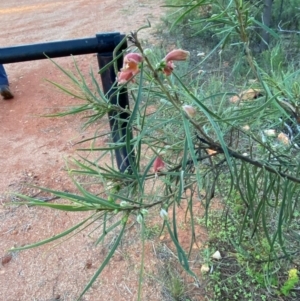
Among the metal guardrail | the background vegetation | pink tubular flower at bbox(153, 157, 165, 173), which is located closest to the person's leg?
the background vegetation

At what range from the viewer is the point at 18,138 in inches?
99.9

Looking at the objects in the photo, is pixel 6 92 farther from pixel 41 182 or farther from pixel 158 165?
pixel 158 165

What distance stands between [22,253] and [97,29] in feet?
11.0

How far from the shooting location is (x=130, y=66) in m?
0.59

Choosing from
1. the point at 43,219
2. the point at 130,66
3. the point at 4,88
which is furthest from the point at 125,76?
the point at 4,88

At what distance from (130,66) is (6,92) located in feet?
8.39

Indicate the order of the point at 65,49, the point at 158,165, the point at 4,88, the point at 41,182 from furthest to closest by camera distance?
the point at 4,88 → the point at 41,182 → the point at 65,49 → the point at 158,165

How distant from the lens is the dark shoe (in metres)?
2.90

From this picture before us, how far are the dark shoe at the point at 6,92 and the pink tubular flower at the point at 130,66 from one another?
8.25ft

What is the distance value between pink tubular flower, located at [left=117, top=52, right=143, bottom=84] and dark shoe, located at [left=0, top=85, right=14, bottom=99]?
8.25 feet

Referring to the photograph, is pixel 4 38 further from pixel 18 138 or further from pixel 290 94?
pixel 290 94

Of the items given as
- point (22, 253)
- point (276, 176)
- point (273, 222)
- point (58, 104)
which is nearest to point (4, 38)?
point (58, 104)

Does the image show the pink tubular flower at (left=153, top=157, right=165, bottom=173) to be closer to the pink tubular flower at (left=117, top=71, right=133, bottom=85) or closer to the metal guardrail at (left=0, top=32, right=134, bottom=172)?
the pink tubular flower at (left=117, top=71, right=133, bottom=85)

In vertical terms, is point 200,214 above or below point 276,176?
below
